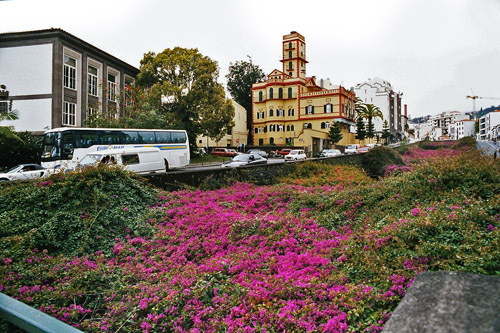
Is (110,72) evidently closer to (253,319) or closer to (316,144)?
(316,144)

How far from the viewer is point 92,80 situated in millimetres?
32469

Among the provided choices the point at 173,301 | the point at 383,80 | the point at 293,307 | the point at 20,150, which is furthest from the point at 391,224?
the point at 383,80

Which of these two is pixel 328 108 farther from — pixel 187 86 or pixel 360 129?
pixel 187 86

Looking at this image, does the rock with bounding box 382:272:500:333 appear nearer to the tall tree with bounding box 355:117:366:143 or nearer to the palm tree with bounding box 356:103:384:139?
the tall tree with bounding box 355:117:366:143

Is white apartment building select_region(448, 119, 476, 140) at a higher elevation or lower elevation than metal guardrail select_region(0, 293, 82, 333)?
A: higher

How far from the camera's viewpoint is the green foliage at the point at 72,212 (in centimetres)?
629

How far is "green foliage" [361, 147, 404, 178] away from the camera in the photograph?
25.0 meters

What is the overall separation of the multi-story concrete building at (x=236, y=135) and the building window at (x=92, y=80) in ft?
90.3

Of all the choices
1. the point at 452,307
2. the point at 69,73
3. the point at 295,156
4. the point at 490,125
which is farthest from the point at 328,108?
the point at 490,125

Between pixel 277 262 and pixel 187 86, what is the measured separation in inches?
1290

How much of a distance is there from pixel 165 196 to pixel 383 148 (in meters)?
21.7

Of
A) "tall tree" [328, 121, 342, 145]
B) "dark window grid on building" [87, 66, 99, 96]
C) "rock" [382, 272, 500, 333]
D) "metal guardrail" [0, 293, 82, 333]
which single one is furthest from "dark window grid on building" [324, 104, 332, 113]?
"metal guardrail" [0, 293, 82, 333]

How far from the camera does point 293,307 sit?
3.92 meters

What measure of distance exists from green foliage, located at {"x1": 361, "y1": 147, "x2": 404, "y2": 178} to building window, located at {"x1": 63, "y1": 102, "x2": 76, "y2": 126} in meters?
26.1
